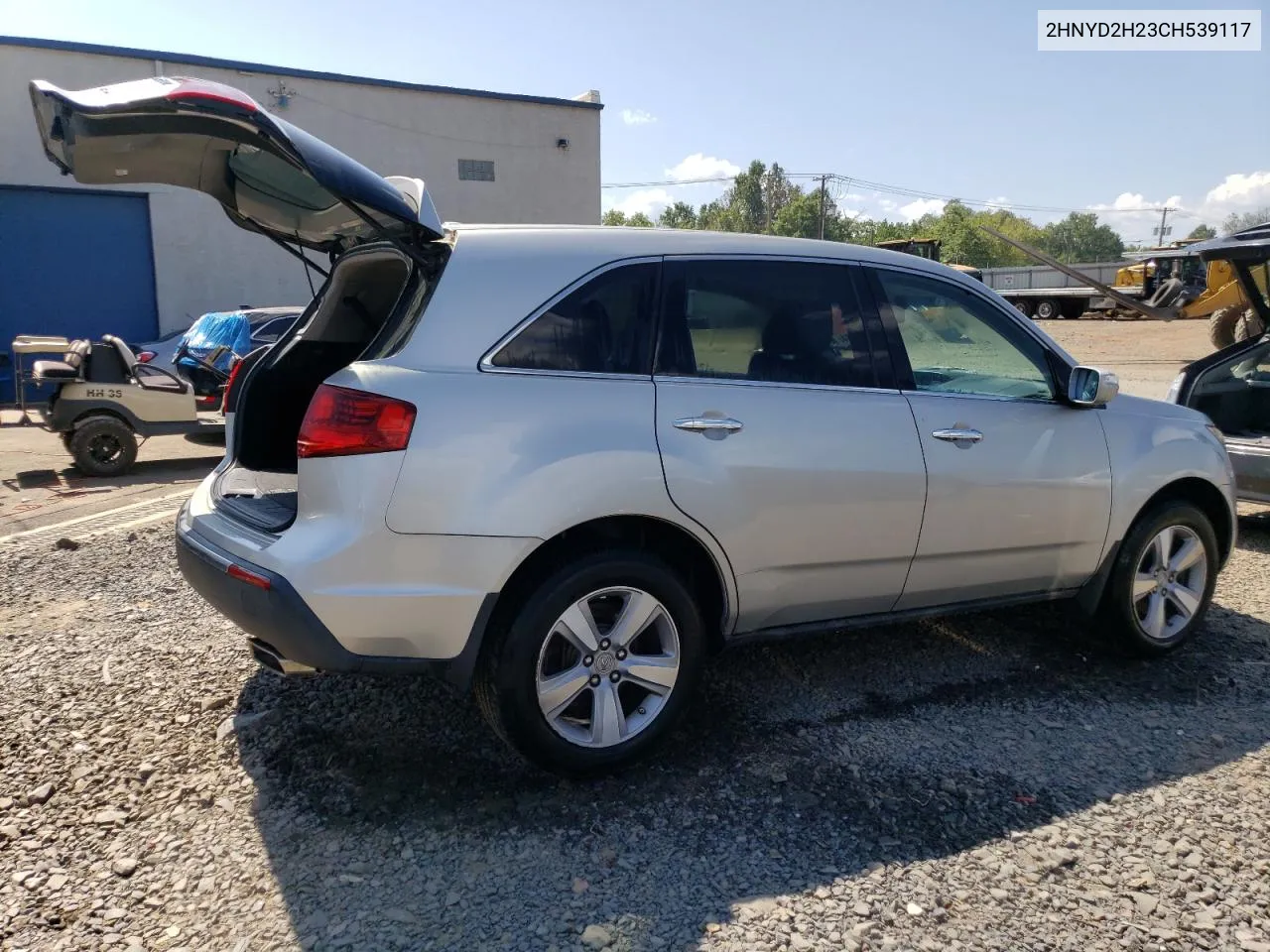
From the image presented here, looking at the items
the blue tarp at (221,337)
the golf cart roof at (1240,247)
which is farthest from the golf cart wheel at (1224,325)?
the blue tarp at (221,337)

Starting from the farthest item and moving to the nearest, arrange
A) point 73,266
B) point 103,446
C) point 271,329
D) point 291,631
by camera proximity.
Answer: point 73,266, point 271,329, point 103,446, point 291,631

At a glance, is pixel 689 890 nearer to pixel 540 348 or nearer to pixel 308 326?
pixel 540 348

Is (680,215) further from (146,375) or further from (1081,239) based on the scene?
(146,375)

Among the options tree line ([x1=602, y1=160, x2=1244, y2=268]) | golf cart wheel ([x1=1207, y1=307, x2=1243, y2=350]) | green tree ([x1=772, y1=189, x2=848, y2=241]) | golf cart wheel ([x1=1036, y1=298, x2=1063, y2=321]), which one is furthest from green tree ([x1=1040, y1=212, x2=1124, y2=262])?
golf cart wheel ([x1=1207, y1=307, x2=1243, y2=350])

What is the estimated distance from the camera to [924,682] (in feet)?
14.0

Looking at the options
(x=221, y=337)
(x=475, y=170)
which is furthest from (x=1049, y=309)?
(x=221, y=337)

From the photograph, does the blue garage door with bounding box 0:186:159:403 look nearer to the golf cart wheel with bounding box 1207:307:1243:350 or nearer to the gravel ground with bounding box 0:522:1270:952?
the gravel ground with bounding box 0:522:1270:952

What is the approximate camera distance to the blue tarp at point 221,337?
36.9 feet

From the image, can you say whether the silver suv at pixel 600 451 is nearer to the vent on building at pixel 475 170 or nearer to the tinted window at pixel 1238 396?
the tinted window at pixel 1238 396

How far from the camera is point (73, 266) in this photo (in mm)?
16281

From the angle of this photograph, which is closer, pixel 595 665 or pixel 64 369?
pixel 595 665

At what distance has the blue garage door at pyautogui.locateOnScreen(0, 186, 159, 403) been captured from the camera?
52.1ft

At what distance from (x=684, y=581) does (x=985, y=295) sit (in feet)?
6.23

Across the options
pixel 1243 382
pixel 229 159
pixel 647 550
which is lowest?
pixel 647 550
